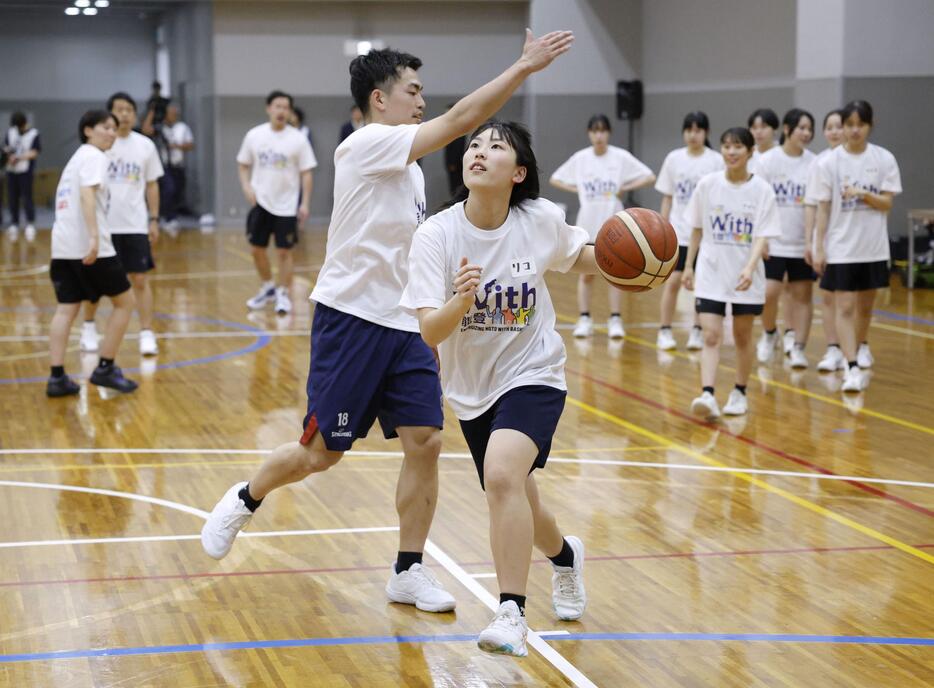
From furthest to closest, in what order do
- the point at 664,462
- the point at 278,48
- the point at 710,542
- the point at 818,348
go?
the point at 278,48, the point at 818,348, the point at 664,462, the point at 710,542

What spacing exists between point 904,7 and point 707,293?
29.5ft

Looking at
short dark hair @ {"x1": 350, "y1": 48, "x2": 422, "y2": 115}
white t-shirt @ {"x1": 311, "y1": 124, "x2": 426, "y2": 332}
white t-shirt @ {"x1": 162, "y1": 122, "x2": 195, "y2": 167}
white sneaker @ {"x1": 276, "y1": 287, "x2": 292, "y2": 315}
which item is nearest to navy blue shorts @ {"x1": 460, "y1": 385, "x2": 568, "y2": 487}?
white t-shirt @ {"x1": 311, "y1": 124, "x2": 426, "y2": 332}

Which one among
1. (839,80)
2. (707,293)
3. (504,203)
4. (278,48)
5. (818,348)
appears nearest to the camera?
(504,203)

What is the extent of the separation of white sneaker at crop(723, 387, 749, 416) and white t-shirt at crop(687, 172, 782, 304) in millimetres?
580

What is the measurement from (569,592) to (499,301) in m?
1.08

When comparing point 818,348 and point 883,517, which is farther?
point 818,348

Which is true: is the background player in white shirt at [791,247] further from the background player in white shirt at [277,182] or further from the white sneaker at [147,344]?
the white sneaker at [147,344]

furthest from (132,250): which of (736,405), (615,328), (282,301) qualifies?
(736,405)

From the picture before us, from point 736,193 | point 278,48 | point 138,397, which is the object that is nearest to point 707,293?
point 736,193

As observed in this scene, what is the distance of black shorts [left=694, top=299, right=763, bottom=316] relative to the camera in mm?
7625

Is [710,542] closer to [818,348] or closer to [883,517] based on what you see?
[883,517]

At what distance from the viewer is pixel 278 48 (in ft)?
74.2

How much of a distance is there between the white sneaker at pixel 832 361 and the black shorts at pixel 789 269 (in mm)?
541

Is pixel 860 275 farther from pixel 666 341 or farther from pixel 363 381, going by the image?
pixel 363 381
